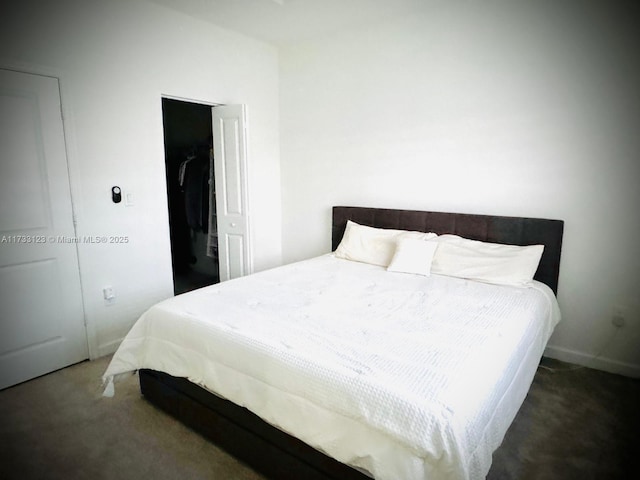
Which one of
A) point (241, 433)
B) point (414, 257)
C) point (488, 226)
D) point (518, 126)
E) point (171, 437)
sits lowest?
point (171, 437)

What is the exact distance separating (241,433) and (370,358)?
73cm

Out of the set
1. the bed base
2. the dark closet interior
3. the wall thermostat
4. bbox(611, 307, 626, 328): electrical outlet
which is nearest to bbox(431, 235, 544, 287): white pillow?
bbox(611, 307, 626, 328): electrical outlet

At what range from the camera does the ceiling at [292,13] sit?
9.16 feet

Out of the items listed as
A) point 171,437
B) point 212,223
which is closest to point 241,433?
point 171,437

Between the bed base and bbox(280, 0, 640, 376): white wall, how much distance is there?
7.09ft

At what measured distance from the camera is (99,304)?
270cm

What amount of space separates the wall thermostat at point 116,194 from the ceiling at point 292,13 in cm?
145

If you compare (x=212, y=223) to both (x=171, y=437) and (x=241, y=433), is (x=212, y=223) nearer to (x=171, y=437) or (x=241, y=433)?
(x=171, y=437)

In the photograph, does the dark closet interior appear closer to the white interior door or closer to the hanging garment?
the hanging garment

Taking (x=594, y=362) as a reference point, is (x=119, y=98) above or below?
above

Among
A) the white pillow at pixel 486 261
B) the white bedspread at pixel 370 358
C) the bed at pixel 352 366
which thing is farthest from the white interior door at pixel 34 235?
the white pillow at pixel 486 261

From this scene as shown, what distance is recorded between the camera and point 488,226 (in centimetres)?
274

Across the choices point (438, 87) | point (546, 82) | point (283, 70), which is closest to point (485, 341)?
point (546, 82)

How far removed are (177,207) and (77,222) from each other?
1970mm
